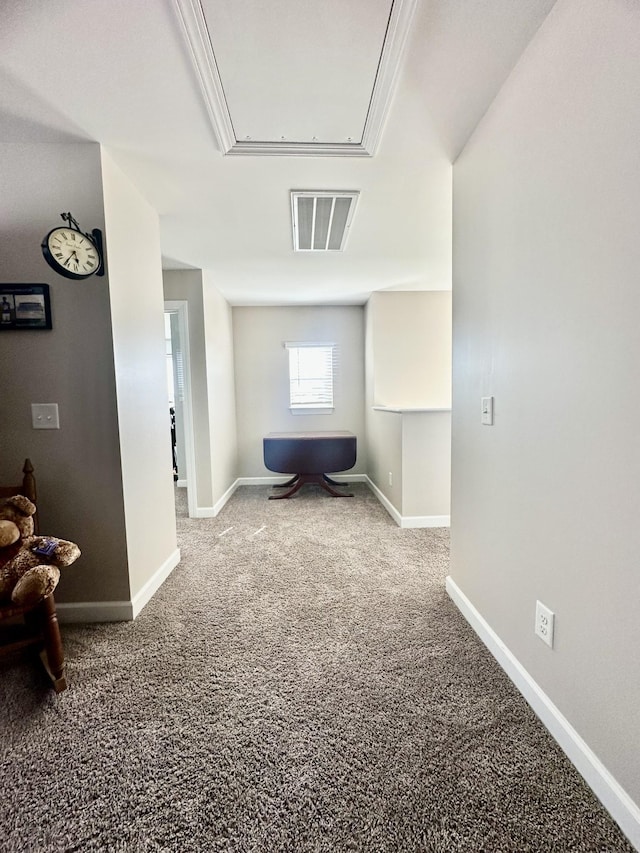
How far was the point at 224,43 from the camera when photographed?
1.20m

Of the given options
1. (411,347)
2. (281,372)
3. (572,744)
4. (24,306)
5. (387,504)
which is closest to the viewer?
(572,744)

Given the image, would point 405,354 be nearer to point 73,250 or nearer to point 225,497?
point 225,497

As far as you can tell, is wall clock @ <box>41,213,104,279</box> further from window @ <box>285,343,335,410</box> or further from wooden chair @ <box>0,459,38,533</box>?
window @ <box>285,343,335,410</box>

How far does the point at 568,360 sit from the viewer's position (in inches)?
43.3

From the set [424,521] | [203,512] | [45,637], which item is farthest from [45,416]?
[424,521]

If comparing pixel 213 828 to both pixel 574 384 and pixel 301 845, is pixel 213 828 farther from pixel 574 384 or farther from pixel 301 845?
pixel 574 384

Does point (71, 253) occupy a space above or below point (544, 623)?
above

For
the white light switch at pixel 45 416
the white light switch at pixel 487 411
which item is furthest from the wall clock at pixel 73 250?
the white light switch at pixel 487 411

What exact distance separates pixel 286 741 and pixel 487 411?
1.41 m

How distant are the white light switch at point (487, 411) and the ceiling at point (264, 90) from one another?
119 centimetres

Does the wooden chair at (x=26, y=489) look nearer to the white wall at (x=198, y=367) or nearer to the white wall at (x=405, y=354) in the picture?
the white wall at (x=198, y=367)

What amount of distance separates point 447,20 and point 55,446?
89.0 inches

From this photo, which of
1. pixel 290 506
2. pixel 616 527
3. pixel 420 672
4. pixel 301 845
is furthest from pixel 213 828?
pixel 290 506

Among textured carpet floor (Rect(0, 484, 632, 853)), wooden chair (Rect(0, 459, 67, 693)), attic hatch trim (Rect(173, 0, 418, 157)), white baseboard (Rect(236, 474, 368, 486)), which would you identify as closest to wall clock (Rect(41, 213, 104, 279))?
attic hatch trim (Rect(173, 0, 418, 157))
